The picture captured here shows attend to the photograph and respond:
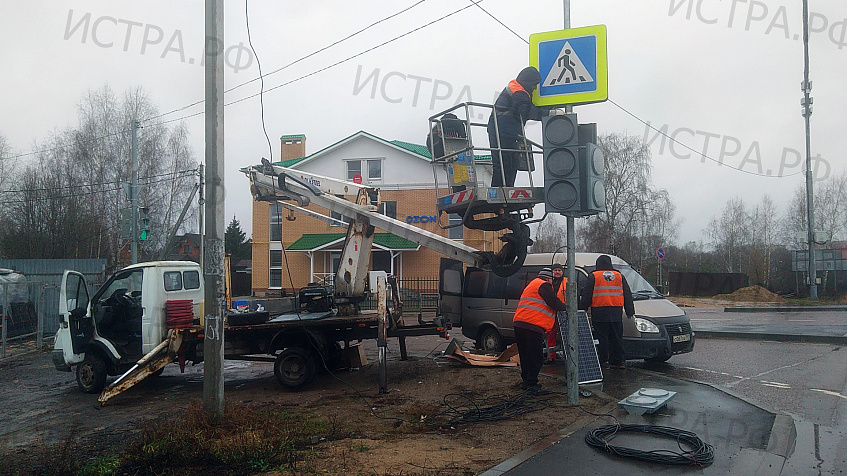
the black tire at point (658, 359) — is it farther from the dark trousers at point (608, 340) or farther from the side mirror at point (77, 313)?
the side mirror at point (77, 313)

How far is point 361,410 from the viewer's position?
26.2 ft

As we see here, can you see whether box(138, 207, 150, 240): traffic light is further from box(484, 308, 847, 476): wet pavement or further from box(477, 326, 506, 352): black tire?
box(484, 308, 847, 476): wet pavement

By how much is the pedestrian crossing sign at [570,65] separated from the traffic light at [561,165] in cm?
39

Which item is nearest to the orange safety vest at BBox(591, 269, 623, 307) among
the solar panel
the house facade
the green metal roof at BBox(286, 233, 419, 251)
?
the solar panel

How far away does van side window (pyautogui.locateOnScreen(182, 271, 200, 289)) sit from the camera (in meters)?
11.1

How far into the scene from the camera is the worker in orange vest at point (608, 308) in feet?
31.1

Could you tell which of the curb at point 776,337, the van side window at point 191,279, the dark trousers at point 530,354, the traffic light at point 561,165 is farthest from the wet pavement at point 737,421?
the van side window at point 191,279

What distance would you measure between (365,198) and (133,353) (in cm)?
483

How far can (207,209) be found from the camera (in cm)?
696

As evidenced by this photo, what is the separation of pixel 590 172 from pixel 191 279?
763 centimetres

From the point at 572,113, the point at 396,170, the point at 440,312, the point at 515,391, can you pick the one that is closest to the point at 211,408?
the point at 515,391

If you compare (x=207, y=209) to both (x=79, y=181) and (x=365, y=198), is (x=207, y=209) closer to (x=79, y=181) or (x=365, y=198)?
(x=365, y=198)

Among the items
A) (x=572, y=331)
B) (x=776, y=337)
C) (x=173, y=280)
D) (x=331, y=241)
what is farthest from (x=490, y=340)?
(x=331, y=241)

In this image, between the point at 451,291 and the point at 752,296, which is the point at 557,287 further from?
the point at 752,296
